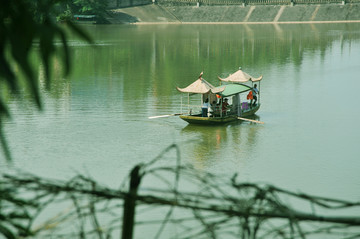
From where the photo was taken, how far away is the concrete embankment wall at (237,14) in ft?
196

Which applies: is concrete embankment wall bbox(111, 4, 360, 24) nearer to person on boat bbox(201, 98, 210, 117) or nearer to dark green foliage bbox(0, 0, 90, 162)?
person on boat bbox(201, 98, 210, 117)

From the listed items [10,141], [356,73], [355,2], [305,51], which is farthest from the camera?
[355,2]

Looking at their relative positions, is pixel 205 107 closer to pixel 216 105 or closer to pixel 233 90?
pixel 216 105

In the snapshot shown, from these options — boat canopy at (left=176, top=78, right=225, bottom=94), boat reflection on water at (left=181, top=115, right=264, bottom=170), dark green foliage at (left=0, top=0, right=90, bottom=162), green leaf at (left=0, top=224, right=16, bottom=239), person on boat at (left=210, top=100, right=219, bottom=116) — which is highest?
dark green foliage at (left=0, top=0, right=90, bottom=162)

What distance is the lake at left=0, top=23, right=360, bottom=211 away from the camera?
34.6 feet

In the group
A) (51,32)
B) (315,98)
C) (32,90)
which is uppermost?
(51,32)

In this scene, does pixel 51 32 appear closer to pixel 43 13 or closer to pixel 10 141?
pixel 43 13

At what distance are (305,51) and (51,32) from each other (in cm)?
3192

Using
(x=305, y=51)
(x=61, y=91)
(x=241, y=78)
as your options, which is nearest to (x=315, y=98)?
A: (x=241, y=78)

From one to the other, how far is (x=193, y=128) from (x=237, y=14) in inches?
2036

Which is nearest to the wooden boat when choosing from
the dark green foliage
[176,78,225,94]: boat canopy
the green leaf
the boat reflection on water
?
[176,78,225,94]: boat canopy

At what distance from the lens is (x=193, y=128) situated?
1387cm

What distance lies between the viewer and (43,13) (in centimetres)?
130

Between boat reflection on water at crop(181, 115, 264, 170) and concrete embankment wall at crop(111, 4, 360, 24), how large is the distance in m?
48.1
